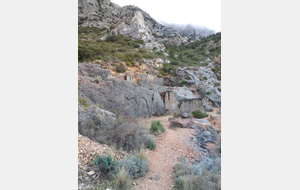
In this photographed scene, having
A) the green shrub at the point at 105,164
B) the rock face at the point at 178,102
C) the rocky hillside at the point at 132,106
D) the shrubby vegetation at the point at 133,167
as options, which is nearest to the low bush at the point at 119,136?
the rocky hillside at the point at 132,106

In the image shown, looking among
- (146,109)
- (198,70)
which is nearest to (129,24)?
(198,70)

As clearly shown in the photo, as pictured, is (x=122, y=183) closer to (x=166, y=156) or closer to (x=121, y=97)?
(x=166, y=156)

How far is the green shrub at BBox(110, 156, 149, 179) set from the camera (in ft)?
9.46

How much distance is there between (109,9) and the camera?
155 ft

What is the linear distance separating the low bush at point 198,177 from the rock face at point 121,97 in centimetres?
510

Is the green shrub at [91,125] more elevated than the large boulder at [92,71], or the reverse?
the large boulder at [92,71]

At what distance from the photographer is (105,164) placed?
289cm

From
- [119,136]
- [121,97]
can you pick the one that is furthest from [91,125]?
[121,97]

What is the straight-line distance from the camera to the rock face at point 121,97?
23.6 feet

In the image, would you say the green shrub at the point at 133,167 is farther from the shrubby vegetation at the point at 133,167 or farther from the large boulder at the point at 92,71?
the large boulder at the point at 92,71

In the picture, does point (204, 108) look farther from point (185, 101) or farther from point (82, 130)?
point (82, 130)

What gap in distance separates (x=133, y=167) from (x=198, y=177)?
1272 millimetres

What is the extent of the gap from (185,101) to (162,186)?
9295 mm

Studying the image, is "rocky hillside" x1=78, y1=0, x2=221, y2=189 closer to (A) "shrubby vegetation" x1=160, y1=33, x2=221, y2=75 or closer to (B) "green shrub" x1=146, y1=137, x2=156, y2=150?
(B) "green shrub" x1=146, y1=137, x2=156, y2=150
